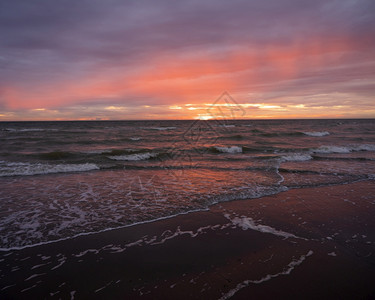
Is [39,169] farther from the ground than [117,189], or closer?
farther from the ground

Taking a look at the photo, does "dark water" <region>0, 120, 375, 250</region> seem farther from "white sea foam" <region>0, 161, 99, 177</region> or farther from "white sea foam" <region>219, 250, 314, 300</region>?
"white sea foam" <region>219, 250, 314, 300</region>

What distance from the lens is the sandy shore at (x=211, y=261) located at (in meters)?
3.20

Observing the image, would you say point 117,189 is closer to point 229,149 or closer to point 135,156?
point 135,156

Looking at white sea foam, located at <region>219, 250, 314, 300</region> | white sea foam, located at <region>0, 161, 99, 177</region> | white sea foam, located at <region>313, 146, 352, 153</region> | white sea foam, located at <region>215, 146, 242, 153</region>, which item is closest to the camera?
white sea foam, located at <region>219, 250, 314, 300</region>

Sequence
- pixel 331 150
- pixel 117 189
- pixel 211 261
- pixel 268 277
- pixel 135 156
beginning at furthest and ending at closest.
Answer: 1. pixel 331 150
2. pixel 135 156
3. pixel 117 189
4. pixel 211 261
5. pixel 268 277

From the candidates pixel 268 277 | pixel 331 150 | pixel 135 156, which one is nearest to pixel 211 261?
pixel 268 277

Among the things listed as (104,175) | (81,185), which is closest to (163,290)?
(81,185)

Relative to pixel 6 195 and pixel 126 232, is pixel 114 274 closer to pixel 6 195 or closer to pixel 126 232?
pixel 126 232

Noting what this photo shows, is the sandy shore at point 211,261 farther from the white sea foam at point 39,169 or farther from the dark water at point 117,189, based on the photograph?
the white sea foam at point 39,169

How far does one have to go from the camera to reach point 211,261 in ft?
12.8

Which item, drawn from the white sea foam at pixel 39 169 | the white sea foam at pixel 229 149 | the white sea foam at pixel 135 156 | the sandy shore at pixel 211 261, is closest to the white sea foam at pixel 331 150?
the white sea foam at pixel 229 149

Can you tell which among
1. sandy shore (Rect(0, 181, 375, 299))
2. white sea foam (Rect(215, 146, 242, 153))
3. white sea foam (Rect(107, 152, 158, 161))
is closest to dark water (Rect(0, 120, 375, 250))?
sandy shore (Rect(0, 181, 375, 299))

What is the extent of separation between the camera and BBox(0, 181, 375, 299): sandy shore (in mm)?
3203

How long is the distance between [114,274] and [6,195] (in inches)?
236
